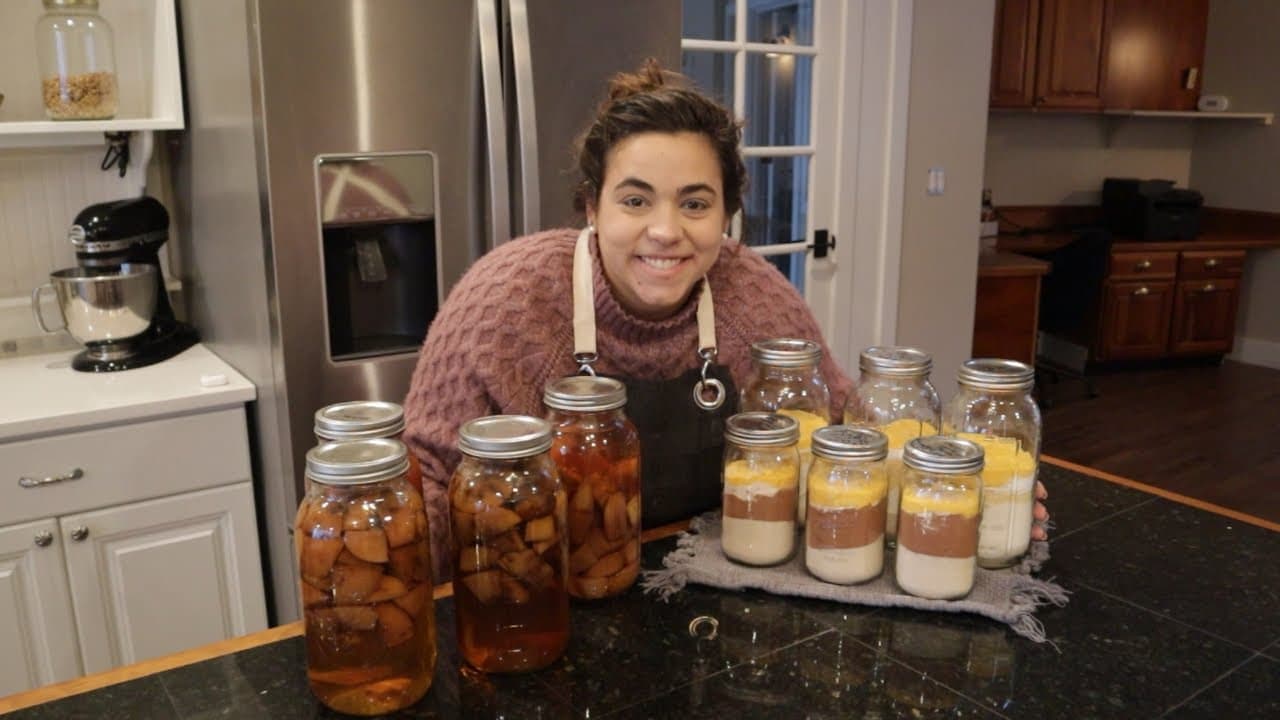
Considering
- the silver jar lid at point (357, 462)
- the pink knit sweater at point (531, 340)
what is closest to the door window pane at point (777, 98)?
the pink knit sweater at point (531, 340)

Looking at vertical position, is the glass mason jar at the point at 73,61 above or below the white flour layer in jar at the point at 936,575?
above

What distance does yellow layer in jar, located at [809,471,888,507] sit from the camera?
1071mm

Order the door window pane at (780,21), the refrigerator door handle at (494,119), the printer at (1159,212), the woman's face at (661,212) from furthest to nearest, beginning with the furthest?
the printer at (1159,212) → the door window pane at (780,21) → the refrigerator door handle at (494,119) → the woman's face at (661,212)

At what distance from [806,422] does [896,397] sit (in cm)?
11

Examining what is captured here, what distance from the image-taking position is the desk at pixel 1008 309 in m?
4.51

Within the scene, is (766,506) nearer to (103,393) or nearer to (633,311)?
(633,311)

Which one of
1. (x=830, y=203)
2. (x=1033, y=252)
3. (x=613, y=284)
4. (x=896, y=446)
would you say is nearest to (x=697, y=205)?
(x=613, y=284)

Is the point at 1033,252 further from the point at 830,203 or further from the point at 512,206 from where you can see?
the point at 512,206

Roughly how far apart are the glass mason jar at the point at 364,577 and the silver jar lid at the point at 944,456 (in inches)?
19.5

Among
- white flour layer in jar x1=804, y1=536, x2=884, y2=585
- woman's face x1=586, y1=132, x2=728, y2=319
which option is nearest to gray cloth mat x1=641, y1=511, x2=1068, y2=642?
white flour layer in jar x1=804, y1=536, x2=884, y2=585

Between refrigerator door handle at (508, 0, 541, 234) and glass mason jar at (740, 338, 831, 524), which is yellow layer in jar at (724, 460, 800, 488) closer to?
glass mason jar at (740, 338, 831, 524)

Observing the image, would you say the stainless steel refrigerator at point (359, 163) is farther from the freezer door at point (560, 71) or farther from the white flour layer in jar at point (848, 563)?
the white flour layer in jar at point (848, 563)

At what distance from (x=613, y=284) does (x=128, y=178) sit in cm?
161

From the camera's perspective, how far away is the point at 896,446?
119 centimetres
